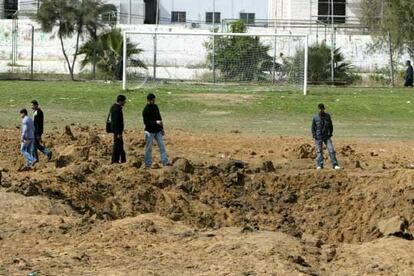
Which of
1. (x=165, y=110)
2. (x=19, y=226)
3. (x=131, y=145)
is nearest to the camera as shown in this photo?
(x=19, y=226)

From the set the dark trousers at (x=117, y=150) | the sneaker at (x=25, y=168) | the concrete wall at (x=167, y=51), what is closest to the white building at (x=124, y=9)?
the concrete wall at (x=167, y=51)

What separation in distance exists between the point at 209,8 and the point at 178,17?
2420 millimetres

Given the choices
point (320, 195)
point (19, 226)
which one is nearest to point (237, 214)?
point (320, 195)

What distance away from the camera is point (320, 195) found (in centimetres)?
1797

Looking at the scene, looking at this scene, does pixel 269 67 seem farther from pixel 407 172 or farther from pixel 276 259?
pixel 276 259

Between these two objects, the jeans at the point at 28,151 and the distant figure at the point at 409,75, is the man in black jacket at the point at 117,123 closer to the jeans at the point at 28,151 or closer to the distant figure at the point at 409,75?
the jeans at the point at 28,151

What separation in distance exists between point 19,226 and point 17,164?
9382 millimetres

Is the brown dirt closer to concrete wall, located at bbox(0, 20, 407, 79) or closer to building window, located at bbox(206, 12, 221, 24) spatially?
concrete wall, located at bbox(0, 20, 407, 79)

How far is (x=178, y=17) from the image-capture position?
69.3m

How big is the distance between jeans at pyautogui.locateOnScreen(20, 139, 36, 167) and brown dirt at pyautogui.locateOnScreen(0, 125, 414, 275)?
0.94 feet

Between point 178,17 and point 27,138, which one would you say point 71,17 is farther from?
point 27,138

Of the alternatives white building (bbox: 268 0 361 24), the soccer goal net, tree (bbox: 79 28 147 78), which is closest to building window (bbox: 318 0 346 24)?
white building (bbox: 268 0 361 24)

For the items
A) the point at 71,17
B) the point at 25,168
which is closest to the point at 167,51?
the point at 71,17

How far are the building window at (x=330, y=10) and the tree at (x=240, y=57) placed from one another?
22.5m
